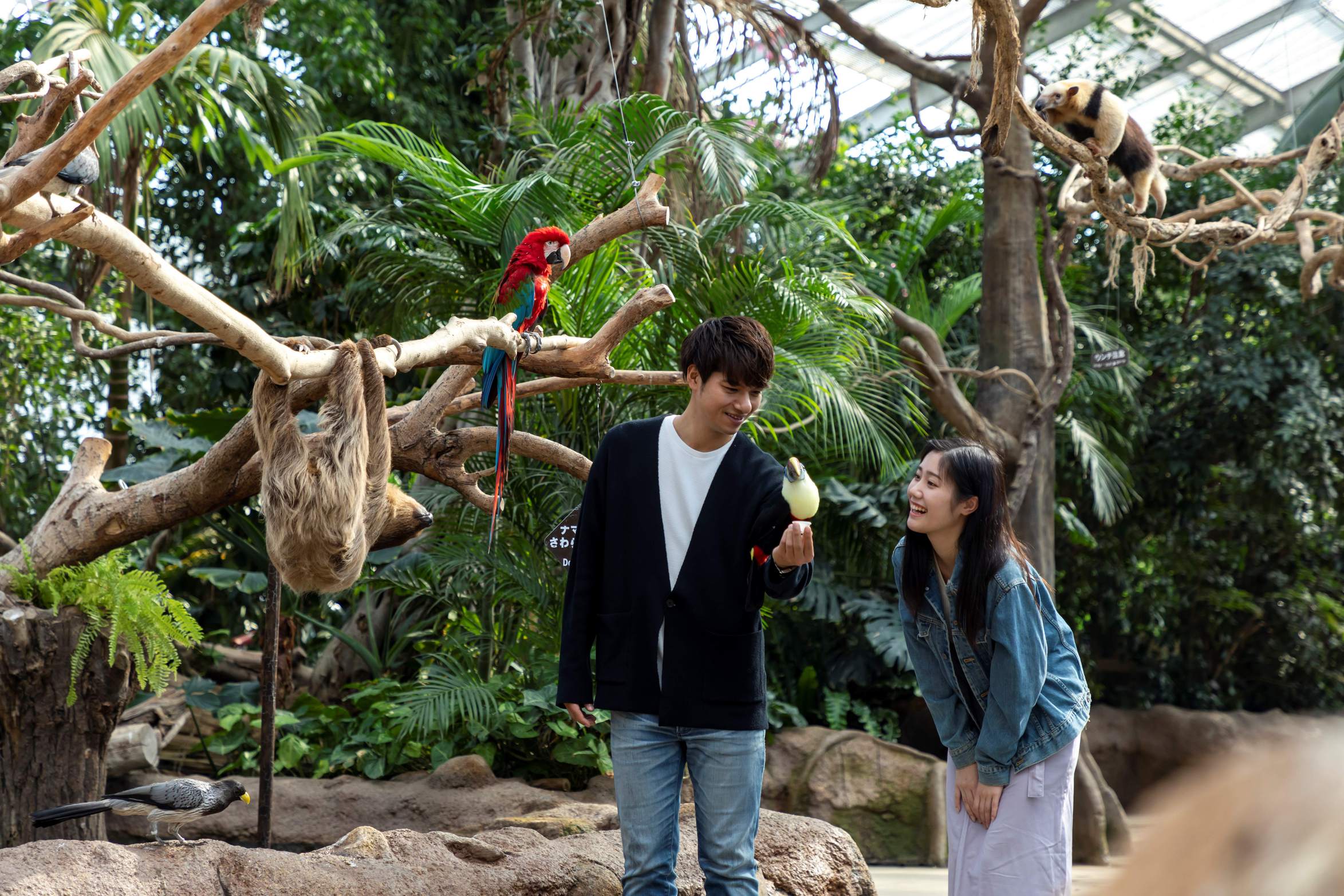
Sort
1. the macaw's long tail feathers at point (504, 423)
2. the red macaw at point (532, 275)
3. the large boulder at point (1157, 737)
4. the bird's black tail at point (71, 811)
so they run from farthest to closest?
the large boulder at point (1157, 737), the red macaw at point (532, 275), the macaw's long tail feathers at point (504, 423), the bird's black tail at point (71, 811)

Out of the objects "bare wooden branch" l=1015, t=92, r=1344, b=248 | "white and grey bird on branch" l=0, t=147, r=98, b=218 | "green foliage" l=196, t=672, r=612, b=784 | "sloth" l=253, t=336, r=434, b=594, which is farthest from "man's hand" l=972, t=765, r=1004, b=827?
"green foliage" l=196, t=672, r=612, b=784

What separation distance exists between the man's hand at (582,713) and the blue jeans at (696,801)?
7cm

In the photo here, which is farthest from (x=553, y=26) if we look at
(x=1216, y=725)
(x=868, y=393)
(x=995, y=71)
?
(x=1216, y=725)

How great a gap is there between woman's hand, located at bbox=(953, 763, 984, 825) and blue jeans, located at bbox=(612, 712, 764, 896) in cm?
38

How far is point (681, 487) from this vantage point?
7.36ft

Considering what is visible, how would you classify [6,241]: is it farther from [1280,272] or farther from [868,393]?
[1280,272]

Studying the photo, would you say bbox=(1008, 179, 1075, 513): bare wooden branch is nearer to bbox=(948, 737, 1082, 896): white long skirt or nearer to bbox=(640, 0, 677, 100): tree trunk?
bbox=(640, 0, 677, 100): tree trunk

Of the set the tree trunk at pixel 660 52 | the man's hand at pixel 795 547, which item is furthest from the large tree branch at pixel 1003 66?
the tree trunk at pixel 660 52

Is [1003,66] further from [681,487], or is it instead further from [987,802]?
[987,802]

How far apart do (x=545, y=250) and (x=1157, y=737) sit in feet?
21.2

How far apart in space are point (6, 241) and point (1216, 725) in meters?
7.71

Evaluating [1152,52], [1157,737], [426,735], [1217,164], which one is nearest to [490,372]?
[426,735]

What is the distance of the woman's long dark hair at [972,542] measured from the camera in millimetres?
2096

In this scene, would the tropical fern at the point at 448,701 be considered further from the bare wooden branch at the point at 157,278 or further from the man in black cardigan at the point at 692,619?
the bare wooden branch at the point at 157,278
